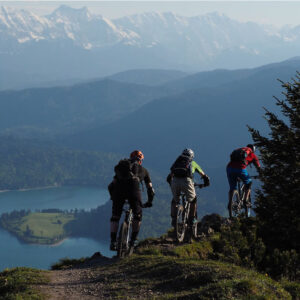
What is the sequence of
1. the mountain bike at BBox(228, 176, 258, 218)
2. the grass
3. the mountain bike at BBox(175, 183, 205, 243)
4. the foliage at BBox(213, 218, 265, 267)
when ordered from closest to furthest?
the grass → the foliage at BBox(213, 218, 265, 267) → the mountain bike at BBox(175, 183, 205, 243) → the mountain bike at BBox(228, 176, 258, 218)

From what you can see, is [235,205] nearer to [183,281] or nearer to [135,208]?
[135,208]

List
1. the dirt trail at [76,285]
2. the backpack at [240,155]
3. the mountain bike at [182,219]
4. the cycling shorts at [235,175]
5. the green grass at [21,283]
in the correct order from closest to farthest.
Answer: the green grass at [21,283] → the dirt trail at [76,285] → the mountain bike at [182,219] → the backpack at [240,155] → the cycling shorts at [235,175]

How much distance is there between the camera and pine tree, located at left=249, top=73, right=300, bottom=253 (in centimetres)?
1327

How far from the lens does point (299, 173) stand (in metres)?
13.5

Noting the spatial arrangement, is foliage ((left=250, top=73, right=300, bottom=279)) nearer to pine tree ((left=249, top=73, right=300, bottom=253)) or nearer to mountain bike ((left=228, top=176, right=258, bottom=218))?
pine tree ((left=249, top=73, right=300, bottom=253))

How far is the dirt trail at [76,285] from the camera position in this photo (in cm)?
934

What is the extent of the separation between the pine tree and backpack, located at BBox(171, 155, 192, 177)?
2.58m

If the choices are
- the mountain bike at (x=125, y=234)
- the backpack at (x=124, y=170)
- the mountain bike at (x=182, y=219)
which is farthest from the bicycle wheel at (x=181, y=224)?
the backpack at (x=124, y=170)

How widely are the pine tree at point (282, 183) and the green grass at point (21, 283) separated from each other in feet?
22.1

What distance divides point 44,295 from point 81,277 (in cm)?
181

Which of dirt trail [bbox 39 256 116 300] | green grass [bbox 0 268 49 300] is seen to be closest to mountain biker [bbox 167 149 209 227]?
dirt trail [bbox 39 256 116 300]

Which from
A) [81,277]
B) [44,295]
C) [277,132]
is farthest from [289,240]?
[44,295]

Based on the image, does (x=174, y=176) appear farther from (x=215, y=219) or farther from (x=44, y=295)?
(x=44, y=295)

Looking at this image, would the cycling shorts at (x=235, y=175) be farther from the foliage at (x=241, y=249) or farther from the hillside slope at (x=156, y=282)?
the hillside slope at (x=156, y=282)
